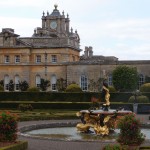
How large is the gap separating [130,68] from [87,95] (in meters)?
11.2

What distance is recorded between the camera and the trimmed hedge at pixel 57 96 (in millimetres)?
44209

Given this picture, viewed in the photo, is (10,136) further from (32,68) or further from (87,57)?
(87,57)

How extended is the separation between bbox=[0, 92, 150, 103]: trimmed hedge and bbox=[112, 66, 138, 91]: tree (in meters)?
8.14

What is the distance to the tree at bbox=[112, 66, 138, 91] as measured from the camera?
52.7m

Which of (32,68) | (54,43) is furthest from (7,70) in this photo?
(54,43)

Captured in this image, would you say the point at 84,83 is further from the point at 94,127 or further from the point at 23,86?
the point at 94,127

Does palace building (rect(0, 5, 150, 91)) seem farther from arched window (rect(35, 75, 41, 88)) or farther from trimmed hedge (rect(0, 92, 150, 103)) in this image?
trimmed hedge (rect(0, 92, 150, 103))

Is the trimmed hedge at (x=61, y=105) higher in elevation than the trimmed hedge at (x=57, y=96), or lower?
lower

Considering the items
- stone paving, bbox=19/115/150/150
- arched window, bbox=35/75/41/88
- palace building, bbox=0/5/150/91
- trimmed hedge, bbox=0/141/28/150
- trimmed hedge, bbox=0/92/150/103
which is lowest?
stone paving, bbox=19/115/150/150

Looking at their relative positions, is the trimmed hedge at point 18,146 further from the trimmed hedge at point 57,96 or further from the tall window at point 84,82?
the tall window at point 84,82

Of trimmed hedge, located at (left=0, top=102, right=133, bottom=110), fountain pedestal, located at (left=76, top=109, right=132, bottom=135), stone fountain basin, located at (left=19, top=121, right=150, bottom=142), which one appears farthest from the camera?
trimmed hedge, located at (left=0, top=102, right=133, bottom=110)

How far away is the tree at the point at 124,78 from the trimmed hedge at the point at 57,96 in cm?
814

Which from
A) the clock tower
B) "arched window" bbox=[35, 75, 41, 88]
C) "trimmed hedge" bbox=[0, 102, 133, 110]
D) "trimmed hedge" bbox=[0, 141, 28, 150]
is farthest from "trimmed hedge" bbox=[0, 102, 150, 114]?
the clock tower

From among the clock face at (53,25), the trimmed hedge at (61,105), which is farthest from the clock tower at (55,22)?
the trimmed hedge at (61,105)
